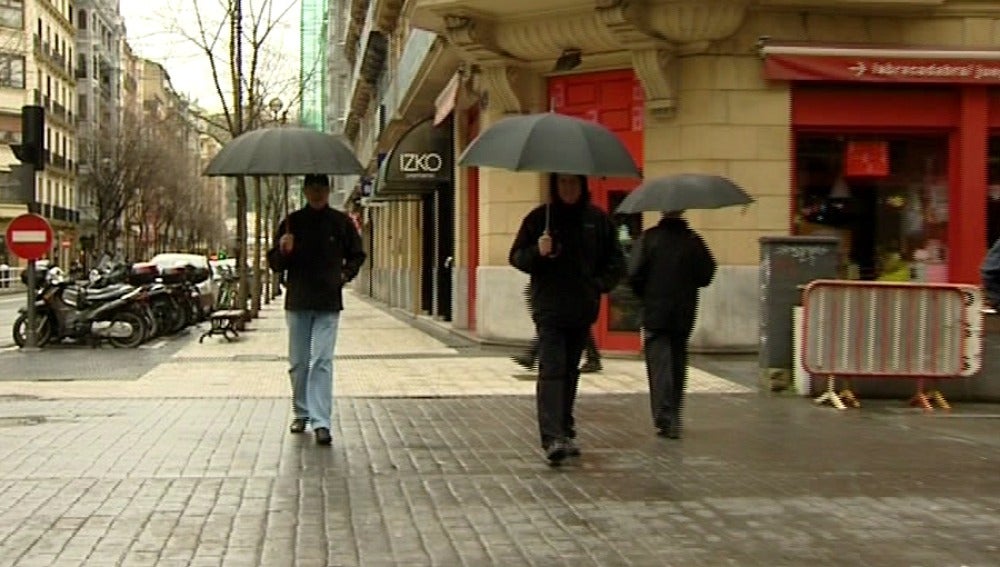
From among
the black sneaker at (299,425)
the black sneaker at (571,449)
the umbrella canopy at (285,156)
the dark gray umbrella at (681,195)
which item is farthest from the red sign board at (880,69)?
the black sneaker at (299,425)

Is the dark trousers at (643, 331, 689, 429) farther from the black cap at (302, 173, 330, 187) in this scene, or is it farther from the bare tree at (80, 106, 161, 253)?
the bare tree at (80, 106, 161, 253)

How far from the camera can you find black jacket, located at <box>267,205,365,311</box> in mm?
9094

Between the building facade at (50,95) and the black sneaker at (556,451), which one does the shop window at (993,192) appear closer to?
the black sneaker at (556,451)

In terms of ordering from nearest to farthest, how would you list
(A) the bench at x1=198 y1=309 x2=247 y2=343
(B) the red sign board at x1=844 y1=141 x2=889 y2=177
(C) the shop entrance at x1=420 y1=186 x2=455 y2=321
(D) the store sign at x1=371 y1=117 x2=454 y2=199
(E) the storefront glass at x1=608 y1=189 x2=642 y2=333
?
(B) the red sign board at x1=844 y1=141 x2=889 y2=177, (E) the storefront glass at x1=608 y1=189 x2=642 y2=333, (A) the bench at x1=198 y1=309 x2=247 y2=343, (D) the store sign at x1=371 y1=117 x2=454 y2=199, (C) the shop entrance at x1=420 y1=186 x2=455 y2=321

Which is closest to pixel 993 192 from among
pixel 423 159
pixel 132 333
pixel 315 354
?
pixel 423 159

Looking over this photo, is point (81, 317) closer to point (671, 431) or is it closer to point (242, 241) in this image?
point (242, 241)

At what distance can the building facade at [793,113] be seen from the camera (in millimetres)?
15336

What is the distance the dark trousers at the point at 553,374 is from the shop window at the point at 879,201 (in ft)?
28.4

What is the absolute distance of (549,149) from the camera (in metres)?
7.91

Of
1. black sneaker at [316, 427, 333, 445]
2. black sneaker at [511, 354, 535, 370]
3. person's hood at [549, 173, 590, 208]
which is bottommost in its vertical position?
black sneaker at [316, 427, 333, 445]

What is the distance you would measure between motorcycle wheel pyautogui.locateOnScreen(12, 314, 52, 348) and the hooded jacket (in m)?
12.7

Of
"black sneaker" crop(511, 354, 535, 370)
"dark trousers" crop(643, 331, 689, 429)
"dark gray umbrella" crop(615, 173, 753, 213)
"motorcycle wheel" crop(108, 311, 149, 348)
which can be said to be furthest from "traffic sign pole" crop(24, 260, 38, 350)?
"dark trousers" crop(643, 331, 689, 429)

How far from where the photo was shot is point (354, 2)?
43.3 m

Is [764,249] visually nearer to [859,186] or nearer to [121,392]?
[859,186]
